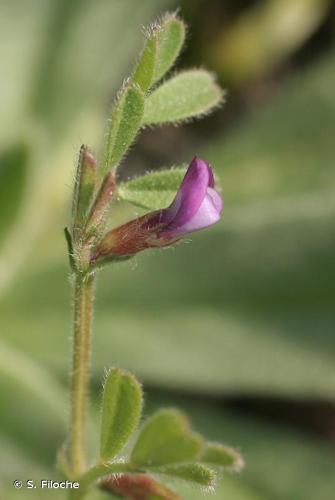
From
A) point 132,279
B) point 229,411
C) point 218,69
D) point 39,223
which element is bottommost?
point 229,411

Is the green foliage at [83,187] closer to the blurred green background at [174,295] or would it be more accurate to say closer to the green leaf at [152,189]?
the green leaf at [152,189]

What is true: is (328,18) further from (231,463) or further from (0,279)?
(231,463)

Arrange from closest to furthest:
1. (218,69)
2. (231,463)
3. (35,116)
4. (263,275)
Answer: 1. (231,463)
2. (263,275)
3. (35,116)
4. (218,69)

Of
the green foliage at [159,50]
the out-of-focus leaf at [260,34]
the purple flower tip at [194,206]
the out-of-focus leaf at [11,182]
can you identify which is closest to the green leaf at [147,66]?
the green foliage at [159,50]

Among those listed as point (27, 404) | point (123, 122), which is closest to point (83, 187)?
point (123, 122)

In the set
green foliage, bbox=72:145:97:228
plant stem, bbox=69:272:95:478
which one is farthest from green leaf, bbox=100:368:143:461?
green foliage, bbox=72:145:97:228

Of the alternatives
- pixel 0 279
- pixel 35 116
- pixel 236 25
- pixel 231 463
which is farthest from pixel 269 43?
pixel 231 463

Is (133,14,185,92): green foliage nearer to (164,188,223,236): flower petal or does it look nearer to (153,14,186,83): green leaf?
(153,14,186,83): green leaf
